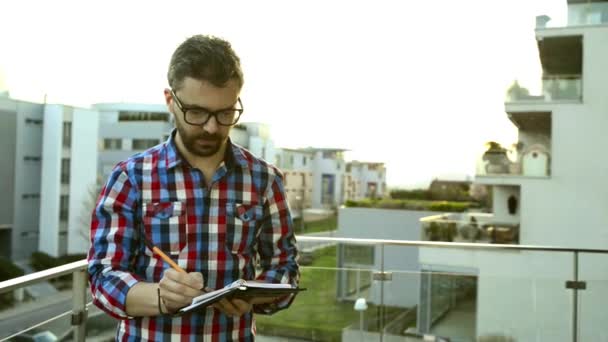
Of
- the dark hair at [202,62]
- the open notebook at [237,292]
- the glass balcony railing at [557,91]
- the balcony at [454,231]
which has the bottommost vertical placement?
the balcony at [454,231]

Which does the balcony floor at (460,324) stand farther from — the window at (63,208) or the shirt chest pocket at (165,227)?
the window at (63,208)

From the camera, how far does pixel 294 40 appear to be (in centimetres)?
1001

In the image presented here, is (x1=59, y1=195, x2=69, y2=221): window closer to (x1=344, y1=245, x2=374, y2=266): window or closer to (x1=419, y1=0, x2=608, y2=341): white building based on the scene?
(x1=419, y1=0, x2=608, y2=341): white building

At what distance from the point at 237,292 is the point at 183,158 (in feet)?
0.96

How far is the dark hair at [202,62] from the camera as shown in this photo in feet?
3.61

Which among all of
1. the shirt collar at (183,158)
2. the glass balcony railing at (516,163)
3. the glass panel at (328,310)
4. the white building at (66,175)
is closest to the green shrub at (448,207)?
the glass balcony railing at (516,163)

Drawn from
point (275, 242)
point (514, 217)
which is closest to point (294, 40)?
point (514, 217)

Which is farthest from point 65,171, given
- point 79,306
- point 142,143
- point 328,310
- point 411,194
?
point 79,306

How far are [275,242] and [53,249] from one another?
80.8 ft

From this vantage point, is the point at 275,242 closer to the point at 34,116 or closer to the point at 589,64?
the point at 589,64

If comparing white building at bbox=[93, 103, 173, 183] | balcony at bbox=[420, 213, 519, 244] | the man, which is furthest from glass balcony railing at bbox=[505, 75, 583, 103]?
white building at bbox=[93, 103, 173, 183]

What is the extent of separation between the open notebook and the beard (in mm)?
257

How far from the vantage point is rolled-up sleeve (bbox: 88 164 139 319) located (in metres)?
1.08

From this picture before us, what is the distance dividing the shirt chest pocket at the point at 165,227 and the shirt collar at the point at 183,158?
0.29 ft
